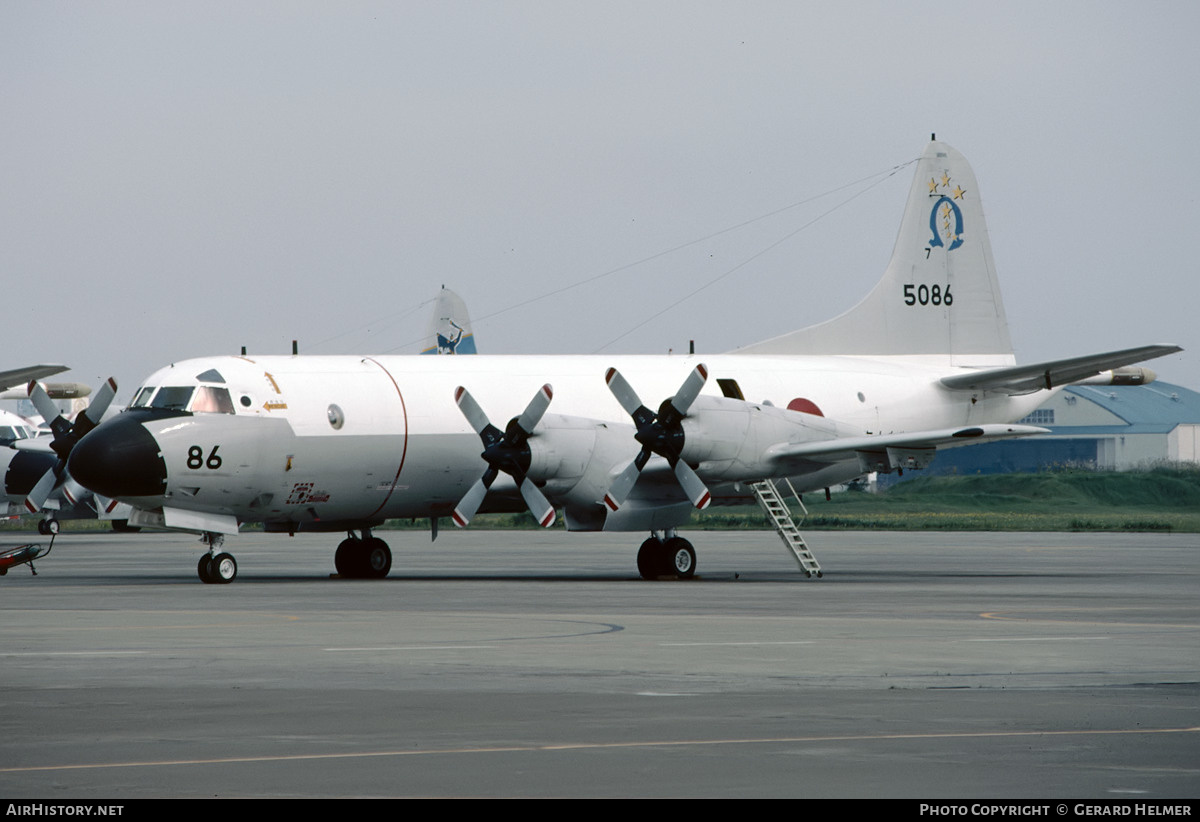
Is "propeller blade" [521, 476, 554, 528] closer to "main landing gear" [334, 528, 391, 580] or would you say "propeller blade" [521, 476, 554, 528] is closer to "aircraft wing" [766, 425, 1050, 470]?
"main landing gear" [334, 528, 391, 580]

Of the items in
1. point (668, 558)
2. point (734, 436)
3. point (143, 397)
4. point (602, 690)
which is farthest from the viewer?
point (668, 558)

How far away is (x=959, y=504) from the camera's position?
82.3 m

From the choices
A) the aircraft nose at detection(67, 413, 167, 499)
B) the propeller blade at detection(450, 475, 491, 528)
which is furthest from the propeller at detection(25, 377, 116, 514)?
the propeller blade at detection(450, 475, 491, 528)

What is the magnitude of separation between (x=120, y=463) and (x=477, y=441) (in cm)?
706

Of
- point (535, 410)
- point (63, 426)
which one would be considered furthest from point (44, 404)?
point (535, 410)

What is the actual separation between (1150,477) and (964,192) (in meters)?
47.5

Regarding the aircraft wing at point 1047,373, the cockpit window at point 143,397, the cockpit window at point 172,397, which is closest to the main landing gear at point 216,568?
the cockpit window at point 172,397

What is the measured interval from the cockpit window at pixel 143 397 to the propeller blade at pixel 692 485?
9356mm

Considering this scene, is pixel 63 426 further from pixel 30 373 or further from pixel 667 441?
pixel 667 441

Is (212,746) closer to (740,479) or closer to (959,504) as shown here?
(740,479)

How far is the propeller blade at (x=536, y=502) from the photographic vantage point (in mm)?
30156

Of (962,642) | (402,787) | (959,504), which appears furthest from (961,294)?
(959,504)

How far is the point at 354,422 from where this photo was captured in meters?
30.5

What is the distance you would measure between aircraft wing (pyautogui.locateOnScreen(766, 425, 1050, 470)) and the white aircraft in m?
0.04
